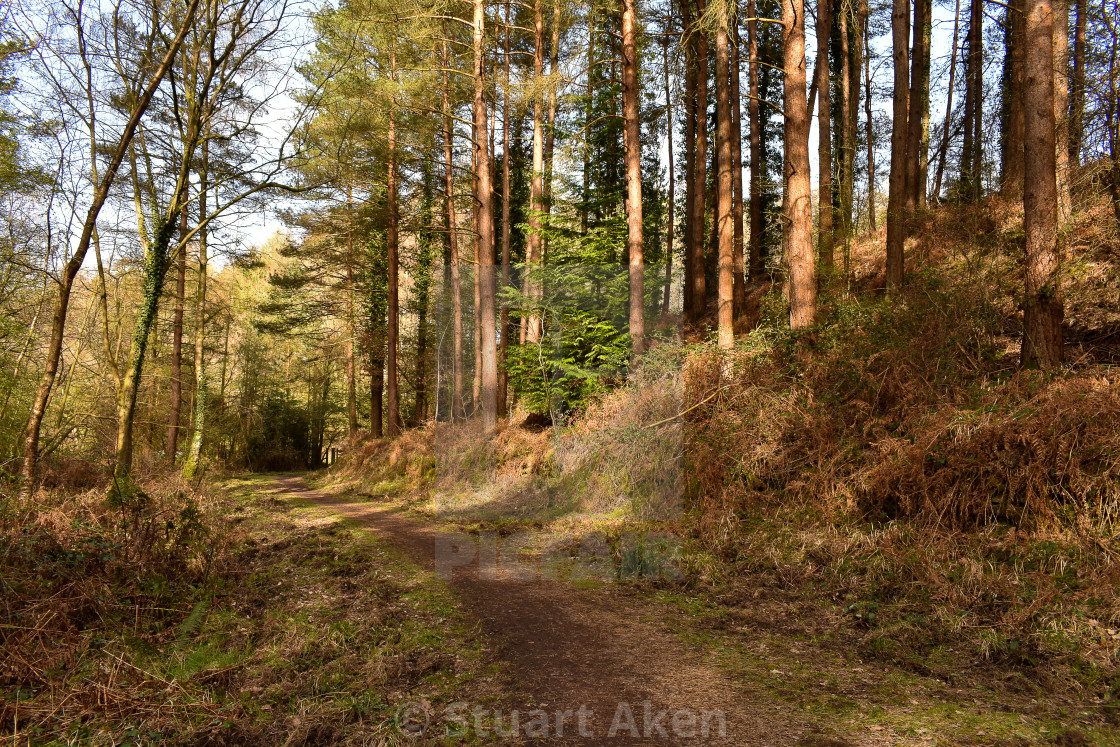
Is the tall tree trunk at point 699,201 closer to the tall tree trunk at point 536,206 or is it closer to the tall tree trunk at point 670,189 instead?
the tall tree trunk at point 670,189

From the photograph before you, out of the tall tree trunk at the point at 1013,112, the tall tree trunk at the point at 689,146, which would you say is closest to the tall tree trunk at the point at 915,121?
the tall tree trunk at the point at 1013,112

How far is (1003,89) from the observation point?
13945 millimetres

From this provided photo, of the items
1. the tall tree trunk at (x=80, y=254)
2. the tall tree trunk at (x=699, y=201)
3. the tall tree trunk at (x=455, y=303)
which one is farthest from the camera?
the tall tree trunk at (x=455, y=303)

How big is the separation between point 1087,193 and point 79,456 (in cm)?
1763

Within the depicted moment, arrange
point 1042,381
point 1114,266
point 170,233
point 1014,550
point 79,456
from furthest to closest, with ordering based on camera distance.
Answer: point 79,456 → point 170,233 → point 1114,266 → point 1042,381 → point 1014,550

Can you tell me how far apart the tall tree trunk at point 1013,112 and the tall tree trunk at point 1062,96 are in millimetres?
3861

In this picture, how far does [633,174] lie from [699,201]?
5.72 m

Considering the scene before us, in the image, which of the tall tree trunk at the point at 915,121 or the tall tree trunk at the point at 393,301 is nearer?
the tall tree trunk at the point at 915,121

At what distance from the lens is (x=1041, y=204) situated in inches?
238

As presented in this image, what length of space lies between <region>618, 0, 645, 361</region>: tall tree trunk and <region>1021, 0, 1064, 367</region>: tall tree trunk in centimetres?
647

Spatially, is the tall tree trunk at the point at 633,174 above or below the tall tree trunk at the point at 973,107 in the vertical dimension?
below

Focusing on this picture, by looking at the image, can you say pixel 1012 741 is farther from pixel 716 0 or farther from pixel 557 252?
pixel 557 252

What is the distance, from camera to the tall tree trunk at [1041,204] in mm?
5941

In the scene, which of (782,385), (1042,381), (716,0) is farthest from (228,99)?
(1042,381)
